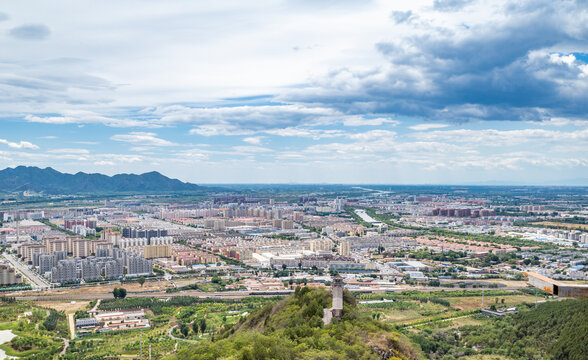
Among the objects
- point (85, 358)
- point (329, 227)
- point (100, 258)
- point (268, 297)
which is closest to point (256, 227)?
point (329, 227)

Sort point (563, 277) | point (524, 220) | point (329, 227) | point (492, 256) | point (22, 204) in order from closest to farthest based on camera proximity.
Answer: point (563, 277), point (492, 256), point (329, 227), point (524, 220), point (22, 204)

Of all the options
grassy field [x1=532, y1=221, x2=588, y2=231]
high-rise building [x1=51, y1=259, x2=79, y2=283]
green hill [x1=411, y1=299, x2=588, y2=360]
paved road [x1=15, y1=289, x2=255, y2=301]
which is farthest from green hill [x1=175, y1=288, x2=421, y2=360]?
grassy field [x1=532, y1=221, x2=588, y2=231]

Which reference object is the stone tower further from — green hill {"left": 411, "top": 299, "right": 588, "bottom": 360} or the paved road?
the paved road

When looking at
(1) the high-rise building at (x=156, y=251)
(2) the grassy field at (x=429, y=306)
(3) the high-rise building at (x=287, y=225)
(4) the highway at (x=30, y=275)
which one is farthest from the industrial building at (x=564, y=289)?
(3) the high-rise building at (x=287, y=225)

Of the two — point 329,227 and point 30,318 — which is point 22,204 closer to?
point 329,227

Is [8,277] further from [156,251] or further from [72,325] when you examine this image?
[156,251]

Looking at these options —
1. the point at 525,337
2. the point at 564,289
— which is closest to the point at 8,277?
the point at 525,337
